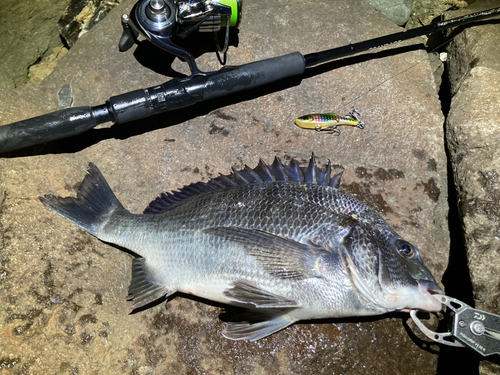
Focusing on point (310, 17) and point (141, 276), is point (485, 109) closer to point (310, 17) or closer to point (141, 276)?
point (310, 17)

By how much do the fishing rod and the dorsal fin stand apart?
25.6 inches

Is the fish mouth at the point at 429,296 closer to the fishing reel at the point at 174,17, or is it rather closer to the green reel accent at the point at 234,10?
the fishing reel at the point at 174,17

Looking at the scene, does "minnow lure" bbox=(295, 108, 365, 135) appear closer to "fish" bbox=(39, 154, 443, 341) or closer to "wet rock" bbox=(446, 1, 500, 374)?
"fish" bbox=(39, 154, 443, 341)

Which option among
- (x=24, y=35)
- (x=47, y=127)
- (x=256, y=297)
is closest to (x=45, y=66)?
(x=24, y=35)

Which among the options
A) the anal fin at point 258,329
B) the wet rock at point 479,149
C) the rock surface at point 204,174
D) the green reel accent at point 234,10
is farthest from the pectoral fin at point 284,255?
the green reel accent at point 234,10

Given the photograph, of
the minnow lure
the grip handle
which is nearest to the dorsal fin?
the minnow lure

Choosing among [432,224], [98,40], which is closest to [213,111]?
[98,40]

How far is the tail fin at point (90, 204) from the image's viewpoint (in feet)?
8.74

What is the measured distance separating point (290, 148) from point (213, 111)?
2.41 ft

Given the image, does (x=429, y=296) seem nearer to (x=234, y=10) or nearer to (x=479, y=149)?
(x=479, y=149)

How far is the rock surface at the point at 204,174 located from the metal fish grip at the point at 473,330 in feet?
1.01

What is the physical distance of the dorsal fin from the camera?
271 cm

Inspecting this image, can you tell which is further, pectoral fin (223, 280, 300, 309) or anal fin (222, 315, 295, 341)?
anal fin (222, 315, 295, 341)

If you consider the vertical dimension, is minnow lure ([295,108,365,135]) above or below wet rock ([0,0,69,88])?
below
